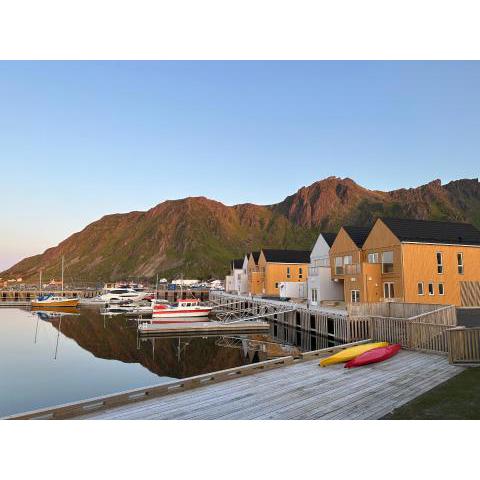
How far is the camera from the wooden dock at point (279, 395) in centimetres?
890

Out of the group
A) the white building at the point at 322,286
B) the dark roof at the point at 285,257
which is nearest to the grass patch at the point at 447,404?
the white building at the point at 322,286

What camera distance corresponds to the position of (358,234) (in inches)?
1395

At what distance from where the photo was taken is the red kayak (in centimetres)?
1338

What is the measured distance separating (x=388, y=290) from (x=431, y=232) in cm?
592

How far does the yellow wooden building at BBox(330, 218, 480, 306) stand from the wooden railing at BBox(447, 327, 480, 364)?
1664cm

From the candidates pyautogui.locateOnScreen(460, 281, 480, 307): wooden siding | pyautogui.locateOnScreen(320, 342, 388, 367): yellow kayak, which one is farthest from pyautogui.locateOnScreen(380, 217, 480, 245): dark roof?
pyautogui.locateOnScreen(320, 342, 388, 367): yellow kayak

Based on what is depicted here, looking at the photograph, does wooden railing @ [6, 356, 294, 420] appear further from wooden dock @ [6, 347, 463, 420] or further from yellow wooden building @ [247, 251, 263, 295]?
yellow wooden building @ [247, 251, 263, 295]

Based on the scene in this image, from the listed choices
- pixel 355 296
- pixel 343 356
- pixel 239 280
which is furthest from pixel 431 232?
pixel 239 280

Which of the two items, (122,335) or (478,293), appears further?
(122,335)
